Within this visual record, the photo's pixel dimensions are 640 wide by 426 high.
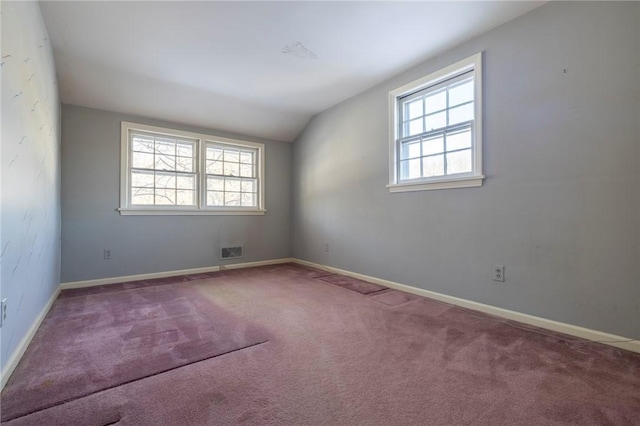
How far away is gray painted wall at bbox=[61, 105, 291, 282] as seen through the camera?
367 cm

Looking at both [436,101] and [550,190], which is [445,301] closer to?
[550,190]

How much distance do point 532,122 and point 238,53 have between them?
2.80m

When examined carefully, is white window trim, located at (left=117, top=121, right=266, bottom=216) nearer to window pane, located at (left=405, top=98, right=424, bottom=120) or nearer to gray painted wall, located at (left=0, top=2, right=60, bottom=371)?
gray painted wall, located at (left=0, top=2, right=60, bottom=371)

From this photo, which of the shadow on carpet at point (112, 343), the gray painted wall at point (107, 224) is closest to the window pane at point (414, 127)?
the shadow on carpet at point (112, 343)

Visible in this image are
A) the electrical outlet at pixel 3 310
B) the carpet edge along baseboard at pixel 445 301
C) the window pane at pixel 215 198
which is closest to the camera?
the electrical outlet at pixel 3 310

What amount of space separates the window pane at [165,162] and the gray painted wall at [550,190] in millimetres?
3330

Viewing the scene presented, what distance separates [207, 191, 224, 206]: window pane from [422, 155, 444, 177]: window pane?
10.5 ft

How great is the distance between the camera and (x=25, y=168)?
1966 mm

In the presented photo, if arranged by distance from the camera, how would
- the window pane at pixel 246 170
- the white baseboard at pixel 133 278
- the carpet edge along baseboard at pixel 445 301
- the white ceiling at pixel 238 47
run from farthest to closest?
the window pane at pixel 246 170
the white baseboard at pixel 133 278
the white ceiling at pixel 238 47
the carpet edge along baseboard at pixel 445 301

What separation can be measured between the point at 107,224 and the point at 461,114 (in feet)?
14.6

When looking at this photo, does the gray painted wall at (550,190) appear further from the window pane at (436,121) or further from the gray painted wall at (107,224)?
the gray painted wall at (107,224)

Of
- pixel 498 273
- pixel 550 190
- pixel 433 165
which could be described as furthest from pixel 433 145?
pixel 498 273

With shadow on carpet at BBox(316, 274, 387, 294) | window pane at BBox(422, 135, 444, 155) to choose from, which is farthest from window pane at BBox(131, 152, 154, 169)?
window pane at BBox(422, 135, 444, 155)

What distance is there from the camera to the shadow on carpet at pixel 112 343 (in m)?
1.55
